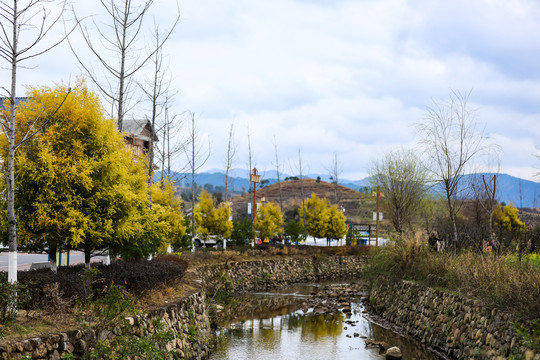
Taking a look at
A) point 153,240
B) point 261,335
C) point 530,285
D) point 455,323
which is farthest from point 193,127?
point 530,285

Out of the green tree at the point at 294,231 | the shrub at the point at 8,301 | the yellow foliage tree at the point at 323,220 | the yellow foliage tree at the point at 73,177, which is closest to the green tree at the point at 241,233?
the green tree at the point at 294,231

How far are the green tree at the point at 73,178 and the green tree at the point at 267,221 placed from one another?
2146cm

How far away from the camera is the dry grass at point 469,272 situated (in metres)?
9.38

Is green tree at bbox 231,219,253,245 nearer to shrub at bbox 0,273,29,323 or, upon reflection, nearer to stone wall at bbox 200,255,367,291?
stone wall at bbox 200,255,367,291

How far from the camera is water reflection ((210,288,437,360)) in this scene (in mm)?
12429

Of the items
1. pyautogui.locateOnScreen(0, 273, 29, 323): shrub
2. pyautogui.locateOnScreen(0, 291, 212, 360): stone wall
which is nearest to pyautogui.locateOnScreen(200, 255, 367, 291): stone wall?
pyautogui.locateOnScreen(0, 291, 212, 360): stone wall

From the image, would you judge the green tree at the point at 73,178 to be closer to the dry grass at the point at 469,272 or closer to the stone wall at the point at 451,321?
the stone wall at the point at 451,321

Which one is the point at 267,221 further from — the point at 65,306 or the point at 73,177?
the point at 65,306

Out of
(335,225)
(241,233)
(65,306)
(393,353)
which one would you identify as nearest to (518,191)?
(335,225)

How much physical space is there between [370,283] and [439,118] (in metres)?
7.49

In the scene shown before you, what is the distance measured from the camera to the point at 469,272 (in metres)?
12.8

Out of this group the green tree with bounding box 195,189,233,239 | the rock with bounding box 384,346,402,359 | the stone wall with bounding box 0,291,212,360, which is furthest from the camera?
the green tree with bounding box 195,189,233,239

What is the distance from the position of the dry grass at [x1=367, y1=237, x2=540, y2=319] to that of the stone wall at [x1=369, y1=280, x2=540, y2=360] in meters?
0.31

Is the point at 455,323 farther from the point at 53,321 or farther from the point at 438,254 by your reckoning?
the point at 53,321
